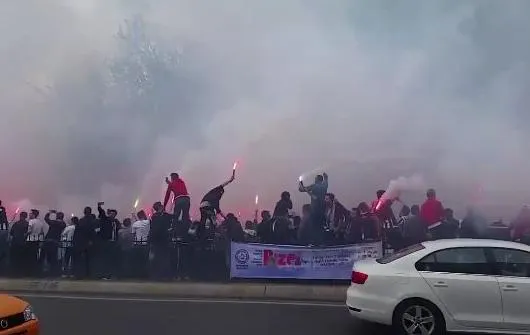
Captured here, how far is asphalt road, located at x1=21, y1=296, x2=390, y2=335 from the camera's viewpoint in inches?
268

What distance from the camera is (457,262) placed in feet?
21.1

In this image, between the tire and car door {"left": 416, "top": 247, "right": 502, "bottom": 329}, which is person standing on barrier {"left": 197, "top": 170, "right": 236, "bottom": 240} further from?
car door {"left": 416, "top": 247, "right": 502, "bottom": 329}

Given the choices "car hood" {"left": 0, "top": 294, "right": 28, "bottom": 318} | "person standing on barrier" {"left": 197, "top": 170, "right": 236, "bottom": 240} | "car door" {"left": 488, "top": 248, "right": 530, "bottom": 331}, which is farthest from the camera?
"person standing on barrier" {"left": 197, "top": 170, "right": 236, "bottom": 240}

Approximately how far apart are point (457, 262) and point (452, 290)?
1.14 feet

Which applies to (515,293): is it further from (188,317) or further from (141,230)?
(141,230)

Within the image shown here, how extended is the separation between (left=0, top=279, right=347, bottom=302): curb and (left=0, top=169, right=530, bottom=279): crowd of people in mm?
571

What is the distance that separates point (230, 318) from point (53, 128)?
14593 millimetres

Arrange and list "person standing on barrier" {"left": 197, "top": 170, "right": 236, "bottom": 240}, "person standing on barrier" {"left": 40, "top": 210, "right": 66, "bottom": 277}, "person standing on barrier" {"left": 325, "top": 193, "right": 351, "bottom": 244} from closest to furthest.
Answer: "person standing on barrier" {"left": 40, "top": 210, "right": 66, "bottom": 277}, "person standing on barrier" {"left": 325, "top": 193, "right": 351, "bottom": 244}, "person standing on barrier" {"left": 197, "top": 170, "right": 236, "bottom": 240}

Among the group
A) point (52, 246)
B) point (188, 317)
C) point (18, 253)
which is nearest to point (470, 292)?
point (188, 317)

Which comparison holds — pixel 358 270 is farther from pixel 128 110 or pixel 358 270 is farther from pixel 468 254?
pixel 128 110

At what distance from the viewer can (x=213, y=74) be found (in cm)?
1983

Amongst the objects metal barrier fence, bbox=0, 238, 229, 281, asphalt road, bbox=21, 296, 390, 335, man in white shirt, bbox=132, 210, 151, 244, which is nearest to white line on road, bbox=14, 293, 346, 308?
asphalt road, bbox=21, 296, 390, 335

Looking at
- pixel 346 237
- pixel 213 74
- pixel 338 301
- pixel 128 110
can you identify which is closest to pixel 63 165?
pixel 128 110

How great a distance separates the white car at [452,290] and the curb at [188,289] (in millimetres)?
3026
